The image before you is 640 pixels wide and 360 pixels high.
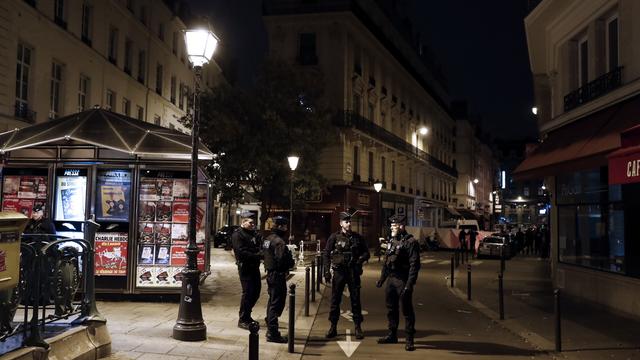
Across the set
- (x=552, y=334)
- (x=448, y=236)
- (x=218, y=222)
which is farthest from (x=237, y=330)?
(x=218, y=222)

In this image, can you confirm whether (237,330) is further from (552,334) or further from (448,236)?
(448,236)

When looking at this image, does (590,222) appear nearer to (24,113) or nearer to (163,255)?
(163,255)

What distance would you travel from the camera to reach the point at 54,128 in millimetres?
11625

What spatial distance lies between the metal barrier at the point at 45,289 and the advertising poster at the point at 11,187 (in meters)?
4.86

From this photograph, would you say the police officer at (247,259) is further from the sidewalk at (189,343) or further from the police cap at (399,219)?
the police cap at (399,219)

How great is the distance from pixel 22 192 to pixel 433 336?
8453 mm

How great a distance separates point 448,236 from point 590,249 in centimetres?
2196

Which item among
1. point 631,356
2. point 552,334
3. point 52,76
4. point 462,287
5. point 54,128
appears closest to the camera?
point 631,356

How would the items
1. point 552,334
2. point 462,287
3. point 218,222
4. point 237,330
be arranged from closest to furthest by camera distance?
point 237,330
point 552,334
point 462,287
point 218,222

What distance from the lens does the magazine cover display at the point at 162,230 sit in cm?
1162

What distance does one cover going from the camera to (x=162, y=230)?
11922mm

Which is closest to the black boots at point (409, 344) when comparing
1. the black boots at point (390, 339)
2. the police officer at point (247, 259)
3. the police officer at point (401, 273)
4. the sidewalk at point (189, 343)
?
the police officer at point (401, 273)

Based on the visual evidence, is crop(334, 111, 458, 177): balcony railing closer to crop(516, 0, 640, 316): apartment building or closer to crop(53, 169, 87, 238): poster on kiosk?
crop(516, 0, 640, 316): apartment building

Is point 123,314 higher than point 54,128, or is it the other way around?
point 54,128
